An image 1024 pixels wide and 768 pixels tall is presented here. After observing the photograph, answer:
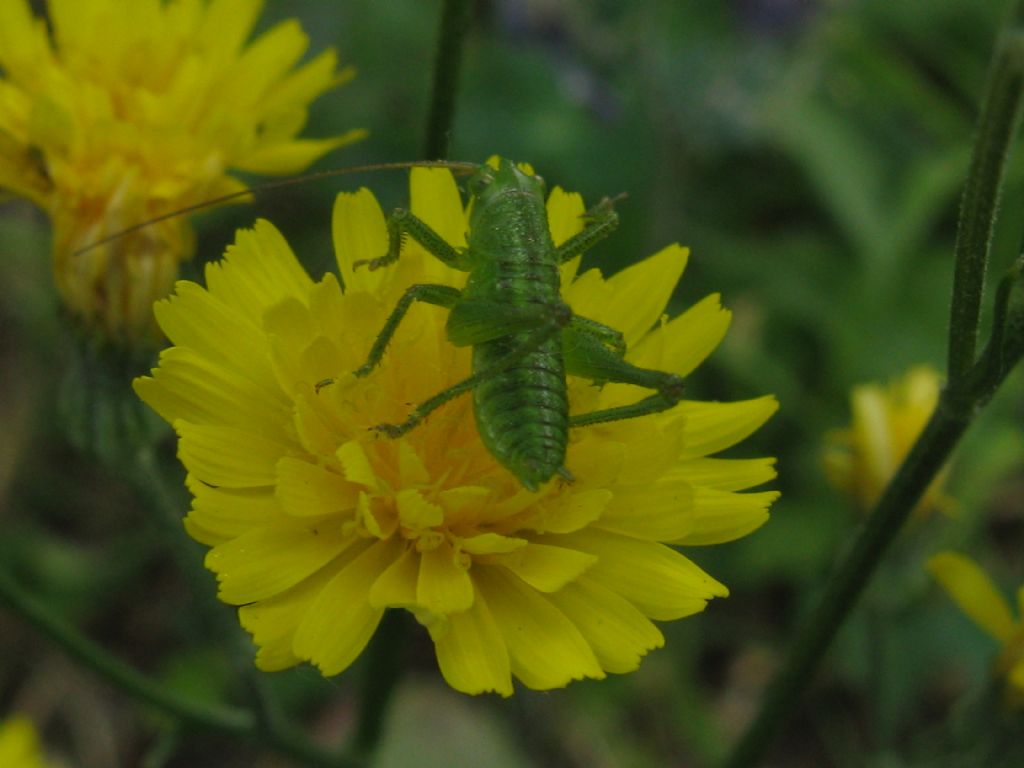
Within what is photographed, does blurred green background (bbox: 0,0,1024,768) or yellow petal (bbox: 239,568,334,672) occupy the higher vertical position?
yellow petal (bbox: 239,568,334,672)

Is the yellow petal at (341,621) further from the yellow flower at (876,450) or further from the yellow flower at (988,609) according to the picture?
the yellow flower at (876,450)

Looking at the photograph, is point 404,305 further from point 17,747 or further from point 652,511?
point 17,747

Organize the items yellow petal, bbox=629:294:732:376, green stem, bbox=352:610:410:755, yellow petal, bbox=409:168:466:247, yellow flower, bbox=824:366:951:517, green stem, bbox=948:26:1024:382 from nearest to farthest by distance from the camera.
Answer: green stem, bbox=948:26:1024:382 < yellow petal, bbox=629:294:732:376 < yellow petal, bbox=409:168:466:247 < green stem, bbox=352:610:410:755 < yellow flower, bbox=824:366:951:517

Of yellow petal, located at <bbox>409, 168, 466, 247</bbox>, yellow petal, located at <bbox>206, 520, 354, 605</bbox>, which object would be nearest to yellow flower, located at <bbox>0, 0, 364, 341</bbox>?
yellow petal, located at <bbox>409, 168, 466, 247</bbox>

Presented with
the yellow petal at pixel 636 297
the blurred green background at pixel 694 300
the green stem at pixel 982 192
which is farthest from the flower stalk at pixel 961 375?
the blurred green background at pixel 694 300

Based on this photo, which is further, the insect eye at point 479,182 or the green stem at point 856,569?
the insect eye at point 479,182

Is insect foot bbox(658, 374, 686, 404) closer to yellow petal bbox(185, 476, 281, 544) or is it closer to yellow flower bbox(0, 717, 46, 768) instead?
yellow petal bbox(185, 476, 281, 544)

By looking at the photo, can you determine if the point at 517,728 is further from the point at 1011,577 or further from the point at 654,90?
the point at 654,90
